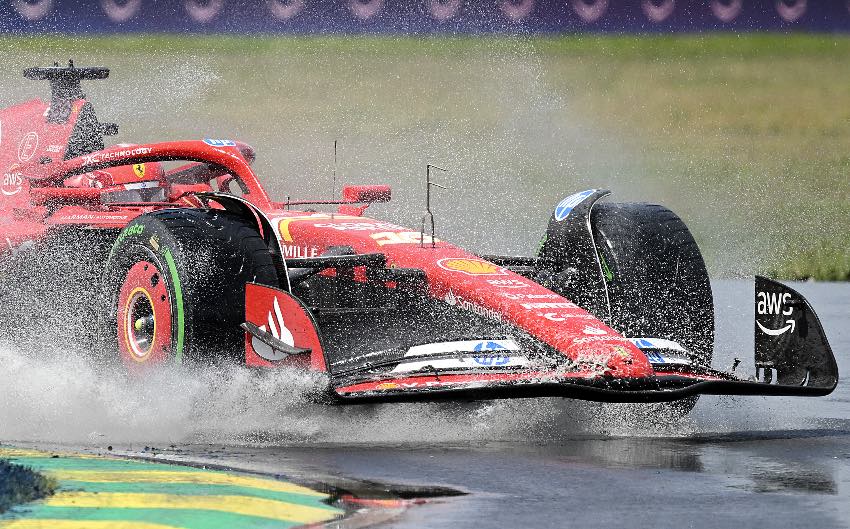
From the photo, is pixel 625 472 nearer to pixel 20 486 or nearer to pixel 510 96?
pixel 20 486

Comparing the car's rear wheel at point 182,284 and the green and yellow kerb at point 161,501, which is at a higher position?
the car's rear wheel at point 182,284

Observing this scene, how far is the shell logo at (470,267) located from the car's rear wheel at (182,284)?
1.08m

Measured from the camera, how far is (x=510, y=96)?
119ft

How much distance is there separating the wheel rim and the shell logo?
5.36ft

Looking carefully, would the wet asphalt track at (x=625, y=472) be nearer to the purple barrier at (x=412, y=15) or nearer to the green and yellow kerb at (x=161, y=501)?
the green and yellow kerb at (x=161, y=501)

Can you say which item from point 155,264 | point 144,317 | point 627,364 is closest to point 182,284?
point 155,264

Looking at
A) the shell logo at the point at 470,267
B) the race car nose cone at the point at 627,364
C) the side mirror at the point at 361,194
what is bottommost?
the race car nose cone at the point at 627,364

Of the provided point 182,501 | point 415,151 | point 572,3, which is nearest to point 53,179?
point 182,501

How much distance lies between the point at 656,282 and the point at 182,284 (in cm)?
304

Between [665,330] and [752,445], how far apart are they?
147cm

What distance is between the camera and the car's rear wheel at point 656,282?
1085cm

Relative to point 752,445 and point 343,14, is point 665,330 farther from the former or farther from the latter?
point 343,14

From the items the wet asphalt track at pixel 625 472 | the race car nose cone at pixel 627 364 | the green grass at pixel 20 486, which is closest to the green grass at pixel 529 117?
the wet asphalt track at pixel 625 472

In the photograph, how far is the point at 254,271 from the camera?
9867 millimetres
